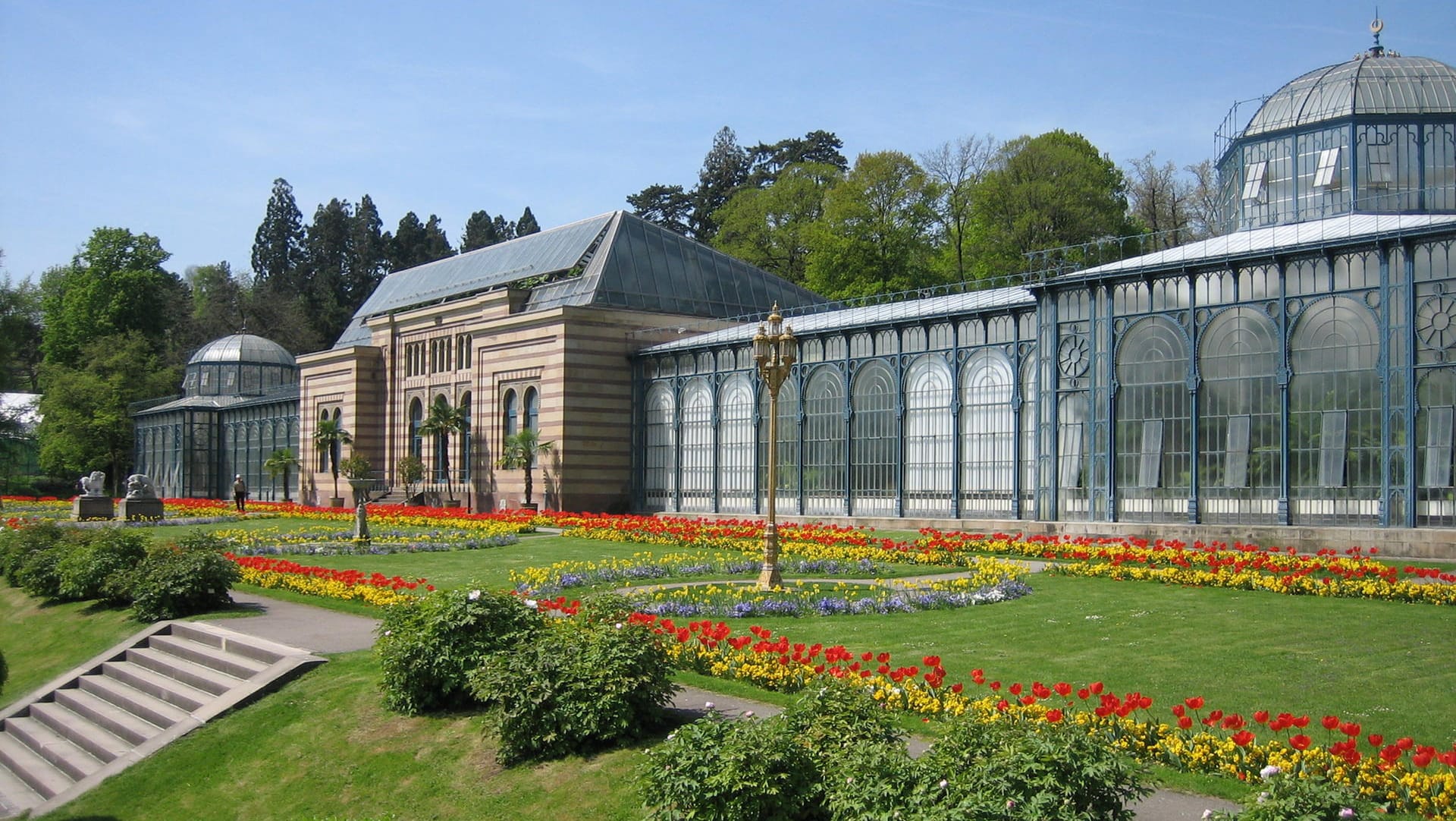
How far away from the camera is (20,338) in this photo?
285ft

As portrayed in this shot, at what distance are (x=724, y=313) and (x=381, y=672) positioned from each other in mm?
41933

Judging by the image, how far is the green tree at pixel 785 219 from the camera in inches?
3012

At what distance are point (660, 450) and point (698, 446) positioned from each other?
2741 millimetres

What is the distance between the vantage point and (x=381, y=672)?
52.4 feet

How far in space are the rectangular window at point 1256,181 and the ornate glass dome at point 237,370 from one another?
6673cm

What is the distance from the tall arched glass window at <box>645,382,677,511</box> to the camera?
50.0 m

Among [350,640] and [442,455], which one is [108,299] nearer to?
[442,455]

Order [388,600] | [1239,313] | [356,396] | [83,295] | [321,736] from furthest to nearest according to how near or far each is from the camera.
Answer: [83,295], [356,396], [1239,313], [388,600], [321,736]

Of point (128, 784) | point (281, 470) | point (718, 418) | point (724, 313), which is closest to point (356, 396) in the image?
point (281, 470)

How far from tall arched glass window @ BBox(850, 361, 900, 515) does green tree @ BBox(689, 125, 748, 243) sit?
176 ft

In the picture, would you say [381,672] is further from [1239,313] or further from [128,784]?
[1239,313]

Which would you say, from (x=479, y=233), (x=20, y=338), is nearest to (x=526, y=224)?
(x=479, y=233)

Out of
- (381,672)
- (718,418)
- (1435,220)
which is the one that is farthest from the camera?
(718,418)

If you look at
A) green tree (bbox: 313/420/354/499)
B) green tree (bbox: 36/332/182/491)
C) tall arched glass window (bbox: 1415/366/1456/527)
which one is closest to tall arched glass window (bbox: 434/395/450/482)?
green tree (bbox: 313/420/354/499)
